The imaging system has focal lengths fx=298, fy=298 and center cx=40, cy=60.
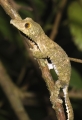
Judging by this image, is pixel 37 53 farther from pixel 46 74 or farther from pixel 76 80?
pixel 76 80

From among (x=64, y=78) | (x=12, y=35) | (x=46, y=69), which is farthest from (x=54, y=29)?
(x=46, y=69)

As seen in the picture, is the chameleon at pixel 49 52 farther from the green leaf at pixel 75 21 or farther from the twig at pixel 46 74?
the green leaf at pixel 75 21

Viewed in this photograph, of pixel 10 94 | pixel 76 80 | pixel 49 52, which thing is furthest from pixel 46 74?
pixel 76 80

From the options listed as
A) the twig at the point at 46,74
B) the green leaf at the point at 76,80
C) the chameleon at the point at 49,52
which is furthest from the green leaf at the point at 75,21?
the twig at the point at 46,74

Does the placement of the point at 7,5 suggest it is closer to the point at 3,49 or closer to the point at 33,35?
the point at 33,35

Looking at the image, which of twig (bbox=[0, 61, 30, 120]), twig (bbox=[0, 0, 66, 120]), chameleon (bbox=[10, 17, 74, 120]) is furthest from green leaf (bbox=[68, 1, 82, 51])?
twig (bbox=[0, 0, 66, 120])

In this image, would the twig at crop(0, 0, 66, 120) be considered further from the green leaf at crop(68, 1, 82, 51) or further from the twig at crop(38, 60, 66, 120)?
the green leaf at crop(68, 1, 82, 51)

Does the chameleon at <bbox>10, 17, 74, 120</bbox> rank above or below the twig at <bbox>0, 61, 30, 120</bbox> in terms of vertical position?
below
